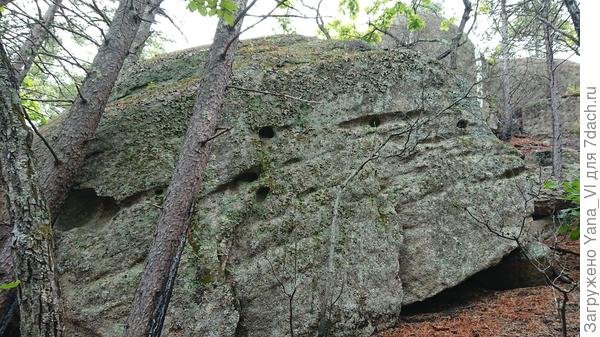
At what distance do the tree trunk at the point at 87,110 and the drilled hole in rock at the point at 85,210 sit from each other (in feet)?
0.92

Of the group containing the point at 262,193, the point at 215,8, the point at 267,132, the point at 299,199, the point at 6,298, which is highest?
the point at 215,8

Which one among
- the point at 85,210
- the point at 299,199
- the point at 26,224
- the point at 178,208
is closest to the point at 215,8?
the point at 178,208

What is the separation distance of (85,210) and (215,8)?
3.92m

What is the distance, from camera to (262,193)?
18.9ft

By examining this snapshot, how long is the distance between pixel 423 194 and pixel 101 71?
17.6 feet

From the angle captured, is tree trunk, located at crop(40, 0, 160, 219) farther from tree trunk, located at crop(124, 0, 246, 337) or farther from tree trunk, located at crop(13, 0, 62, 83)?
tree trunk, located at crop(124, 0, 246, 337)

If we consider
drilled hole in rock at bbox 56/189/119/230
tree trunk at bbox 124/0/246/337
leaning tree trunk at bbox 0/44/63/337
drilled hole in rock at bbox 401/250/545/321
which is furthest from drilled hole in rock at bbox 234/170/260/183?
drilled hole in rock at bbox 401/250/545/321

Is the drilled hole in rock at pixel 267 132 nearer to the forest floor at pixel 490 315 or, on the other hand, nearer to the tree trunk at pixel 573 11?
the forest floor at pixel 490 315

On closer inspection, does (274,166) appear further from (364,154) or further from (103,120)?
(103,120)

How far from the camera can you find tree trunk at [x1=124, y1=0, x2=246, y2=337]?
380 cm

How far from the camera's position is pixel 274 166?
19.2ft

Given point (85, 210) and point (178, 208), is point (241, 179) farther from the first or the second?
point (85, 210)

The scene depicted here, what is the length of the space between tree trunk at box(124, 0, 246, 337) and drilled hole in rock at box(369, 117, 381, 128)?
2662 mm
